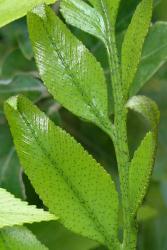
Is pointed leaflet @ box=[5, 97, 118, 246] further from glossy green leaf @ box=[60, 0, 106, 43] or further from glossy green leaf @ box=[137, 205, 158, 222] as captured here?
glossy green leaf @ box=[137, 205, 158, 222]

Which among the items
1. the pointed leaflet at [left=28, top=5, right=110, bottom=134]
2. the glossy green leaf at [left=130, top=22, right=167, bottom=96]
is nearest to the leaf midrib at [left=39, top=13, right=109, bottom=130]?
the pointed leaflet at [left=28, top=5, right=110, bottom=134]

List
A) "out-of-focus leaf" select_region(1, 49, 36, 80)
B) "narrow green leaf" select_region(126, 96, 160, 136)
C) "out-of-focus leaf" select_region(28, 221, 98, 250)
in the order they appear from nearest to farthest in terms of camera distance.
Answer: "narrow green leaf" select_region(126, 96, 160, 136) < "out-of-focus leaf" select_region(28, 221, 98, 250) < "out-of-focus leaf" select_region(1, 49, 36, 80)

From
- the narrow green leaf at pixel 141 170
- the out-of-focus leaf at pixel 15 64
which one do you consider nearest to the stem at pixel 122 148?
the narrow green leaf at pixel 141 170

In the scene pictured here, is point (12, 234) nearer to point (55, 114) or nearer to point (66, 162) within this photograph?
point (66, 162)

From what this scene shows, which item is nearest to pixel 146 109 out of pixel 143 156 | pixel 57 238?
pixel 143 156

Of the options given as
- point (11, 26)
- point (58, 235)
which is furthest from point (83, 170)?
point (11, 26)

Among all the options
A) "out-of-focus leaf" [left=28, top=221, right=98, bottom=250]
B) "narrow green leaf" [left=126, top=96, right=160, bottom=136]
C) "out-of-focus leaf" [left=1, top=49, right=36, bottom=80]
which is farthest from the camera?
"out-of-focus leaf" [left=1, top=49, right=36, bottom=80]

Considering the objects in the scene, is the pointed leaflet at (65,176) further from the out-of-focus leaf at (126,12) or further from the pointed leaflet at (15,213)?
the out-of-focus leaf at (126,12)
